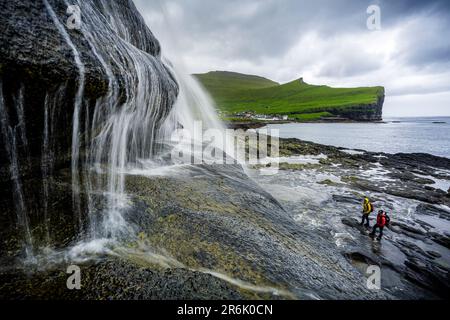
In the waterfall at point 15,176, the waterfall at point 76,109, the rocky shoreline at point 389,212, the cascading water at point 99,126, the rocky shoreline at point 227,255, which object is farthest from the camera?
the rocky shoreline at point 389,212

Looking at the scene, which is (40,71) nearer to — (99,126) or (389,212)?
(99,126)

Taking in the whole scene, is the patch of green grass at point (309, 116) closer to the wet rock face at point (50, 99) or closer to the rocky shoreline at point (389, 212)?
the rocky shoreline at point (389, 212)

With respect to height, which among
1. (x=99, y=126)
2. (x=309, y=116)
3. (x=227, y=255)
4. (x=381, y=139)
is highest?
(x=309, y=116)

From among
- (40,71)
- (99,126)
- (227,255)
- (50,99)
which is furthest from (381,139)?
(40,71)

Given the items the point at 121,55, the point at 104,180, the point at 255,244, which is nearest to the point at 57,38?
the point at 121,55

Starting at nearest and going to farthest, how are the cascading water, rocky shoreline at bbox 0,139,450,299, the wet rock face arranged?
rocky shoreline at bbox 0,139,450,299 < the wet rock face < the cascading water

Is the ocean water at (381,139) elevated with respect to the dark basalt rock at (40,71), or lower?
lower

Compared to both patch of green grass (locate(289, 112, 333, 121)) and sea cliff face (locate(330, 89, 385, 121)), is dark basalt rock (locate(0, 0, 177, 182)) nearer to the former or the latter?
patch of green grass (locate(289, 112, 333, 121))

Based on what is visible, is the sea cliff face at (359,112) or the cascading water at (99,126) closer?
the cascading water at (99,126)

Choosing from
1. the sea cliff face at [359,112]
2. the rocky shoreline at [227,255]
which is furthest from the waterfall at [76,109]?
the sea cliff face at [359,112]

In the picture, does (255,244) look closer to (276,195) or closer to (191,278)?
(191,278)

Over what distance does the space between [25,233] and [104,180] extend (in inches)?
102

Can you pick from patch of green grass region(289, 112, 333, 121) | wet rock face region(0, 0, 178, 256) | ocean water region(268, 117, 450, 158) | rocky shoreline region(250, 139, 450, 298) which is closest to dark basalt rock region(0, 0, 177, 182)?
wet rock face region(0, 0, 178, 256)
